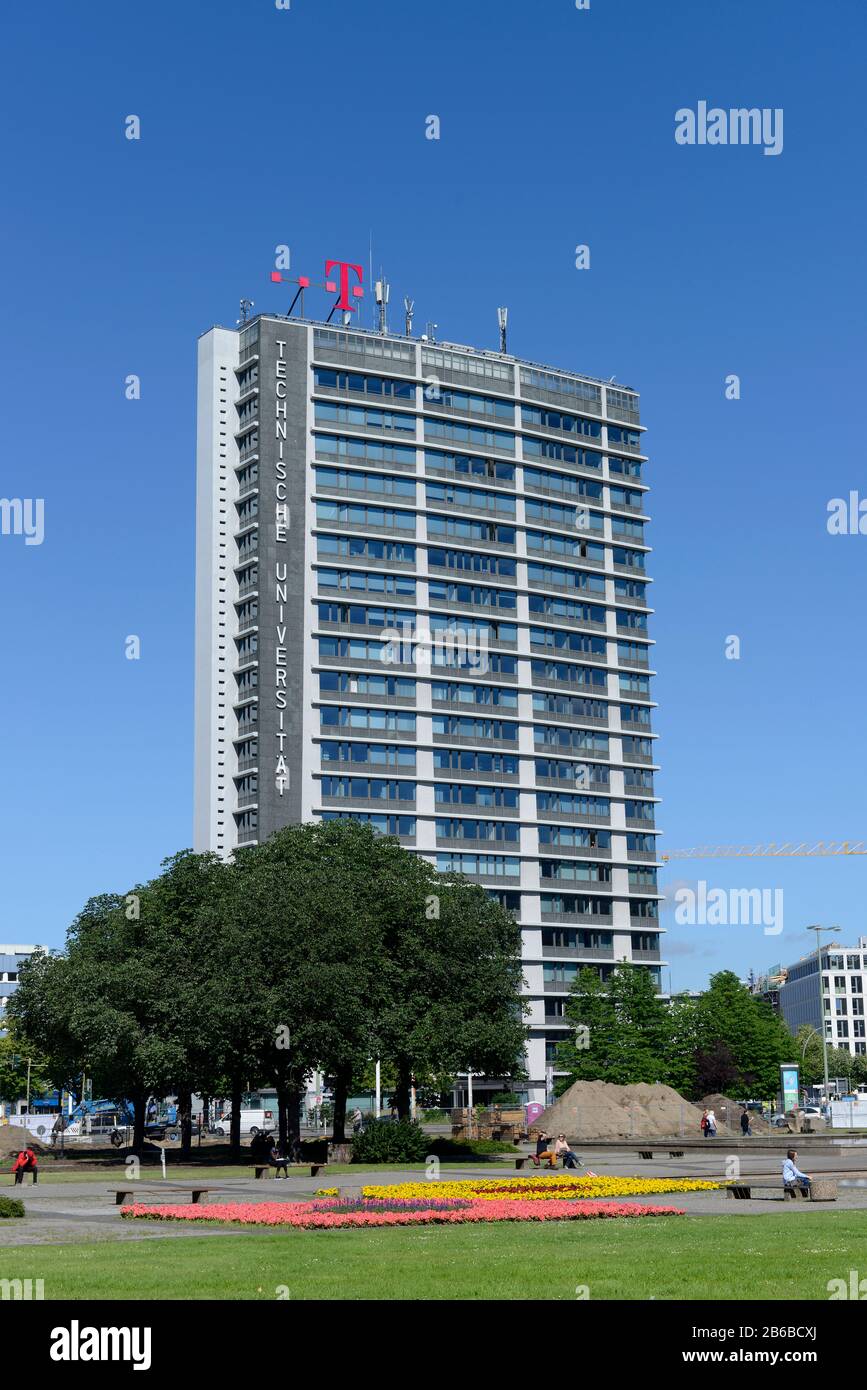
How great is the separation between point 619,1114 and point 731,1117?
500 inches

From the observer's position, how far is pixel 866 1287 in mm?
20609

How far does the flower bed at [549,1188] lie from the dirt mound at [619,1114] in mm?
38970

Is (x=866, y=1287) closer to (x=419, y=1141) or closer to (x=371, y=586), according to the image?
(x=419, y=1141)

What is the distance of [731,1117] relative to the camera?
97688mm

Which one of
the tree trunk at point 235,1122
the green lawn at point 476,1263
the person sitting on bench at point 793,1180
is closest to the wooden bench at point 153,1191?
the green lawn at point 476,1263

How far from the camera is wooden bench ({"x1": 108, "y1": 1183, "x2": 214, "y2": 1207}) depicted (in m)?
40.5

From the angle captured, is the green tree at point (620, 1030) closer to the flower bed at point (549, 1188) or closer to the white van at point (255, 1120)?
the white van at point (255, 1120)

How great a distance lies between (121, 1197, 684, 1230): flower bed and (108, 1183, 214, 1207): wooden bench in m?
1.24

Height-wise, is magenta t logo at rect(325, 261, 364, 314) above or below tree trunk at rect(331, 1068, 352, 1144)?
above

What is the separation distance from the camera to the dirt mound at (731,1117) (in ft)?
313

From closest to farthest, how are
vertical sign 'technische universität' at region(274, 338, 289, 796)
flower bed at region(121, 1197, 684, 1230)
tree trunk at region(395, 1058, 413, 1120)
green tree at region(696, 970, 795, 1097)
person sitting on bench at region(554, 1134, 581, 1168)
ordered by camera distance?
flower bed at region(121, 1197, 684, 1230) → person sitting on bench at region(554, 1134, 581, 1168) → tree trunk at region(395, 1058, 413, 1120) → green tree at region(696, 970, 795, 1097) → vertical sign 'technische universität' at region(274, 338, 289, 796)

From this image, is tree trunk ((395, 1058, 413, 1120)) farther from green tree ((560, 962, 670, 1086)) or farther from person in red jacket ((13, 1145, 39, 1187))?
green tree ((560, 962, 670, 1086))

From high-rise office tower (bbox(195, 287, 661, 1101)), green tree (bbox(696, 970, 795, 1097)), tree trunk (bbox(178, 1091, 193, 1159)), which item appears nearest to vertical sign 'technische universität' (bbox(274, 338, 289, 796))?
high-rise office tower (bbox(195, 287, 661, 1101))

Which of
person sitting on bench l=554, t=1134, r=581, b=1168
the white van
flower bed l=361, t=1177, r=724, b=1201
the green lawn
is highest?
the green lawn
